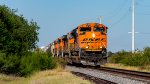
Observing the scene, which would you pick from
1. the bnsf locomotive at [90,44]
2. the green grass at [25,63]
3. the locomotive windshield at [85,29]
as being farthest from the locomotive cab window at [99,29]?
the green grass at [25,63]

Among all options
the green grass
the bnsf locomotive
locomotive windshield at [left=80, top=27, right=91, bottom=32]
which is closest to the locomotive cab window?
the bnsf locomotive

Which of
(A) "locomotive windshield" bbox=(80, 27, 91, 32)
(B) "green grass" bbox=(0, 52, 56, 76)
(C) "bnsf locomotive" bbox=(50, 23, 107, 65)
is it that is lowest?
(B) "green grass" bbox=(0, 52, 56, 76)

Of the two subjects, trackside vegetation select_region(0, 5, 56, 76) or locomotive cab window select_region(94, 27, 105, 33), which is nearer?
trackside vegetation select_region(0, 5, 56, 76)

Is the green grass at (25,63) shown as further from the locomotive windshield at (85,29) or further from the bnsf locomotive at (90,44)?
the locomotive windshield at (85,29)

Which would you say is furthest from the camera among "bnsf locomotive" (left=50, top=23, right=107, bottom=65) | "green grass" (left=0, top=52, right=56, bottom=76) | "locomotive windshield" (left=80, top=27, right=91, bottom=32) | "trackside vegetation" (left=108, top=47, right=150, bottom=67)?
"trackside vegetation" (left=108, top=47, right=150, bottom=67)

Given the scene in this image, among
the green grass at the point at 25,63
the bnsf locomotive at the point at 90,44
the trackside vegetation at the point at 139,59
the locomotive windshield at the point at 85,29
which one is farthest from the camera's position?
the trackside vegetation at the point at 139,59

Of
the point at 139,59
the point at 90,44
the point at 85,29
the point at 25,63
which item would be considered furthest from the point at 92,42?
the point at 25,63

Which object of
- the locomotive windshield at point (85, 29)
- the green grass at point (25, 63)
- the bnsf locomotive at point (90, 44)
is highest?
the locomotive windshield at point (85, 29)

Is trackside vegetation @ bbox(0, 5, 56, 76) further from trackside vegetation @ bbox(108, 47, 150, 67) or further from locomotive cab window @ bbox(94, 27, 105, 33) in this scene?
trackside vegetation @ bbox(108, 47, 150, 67)

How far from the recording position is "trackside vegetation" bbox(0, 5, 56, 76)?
2734cm

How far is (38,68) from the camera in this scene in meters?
31.0

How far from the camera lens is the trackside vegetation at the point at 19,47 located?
27342 millimetres

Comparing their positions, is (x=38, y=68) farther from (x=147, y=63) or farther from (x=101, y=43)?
(x=147, y=63)

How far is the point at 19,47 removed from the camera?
30391 millimetres
